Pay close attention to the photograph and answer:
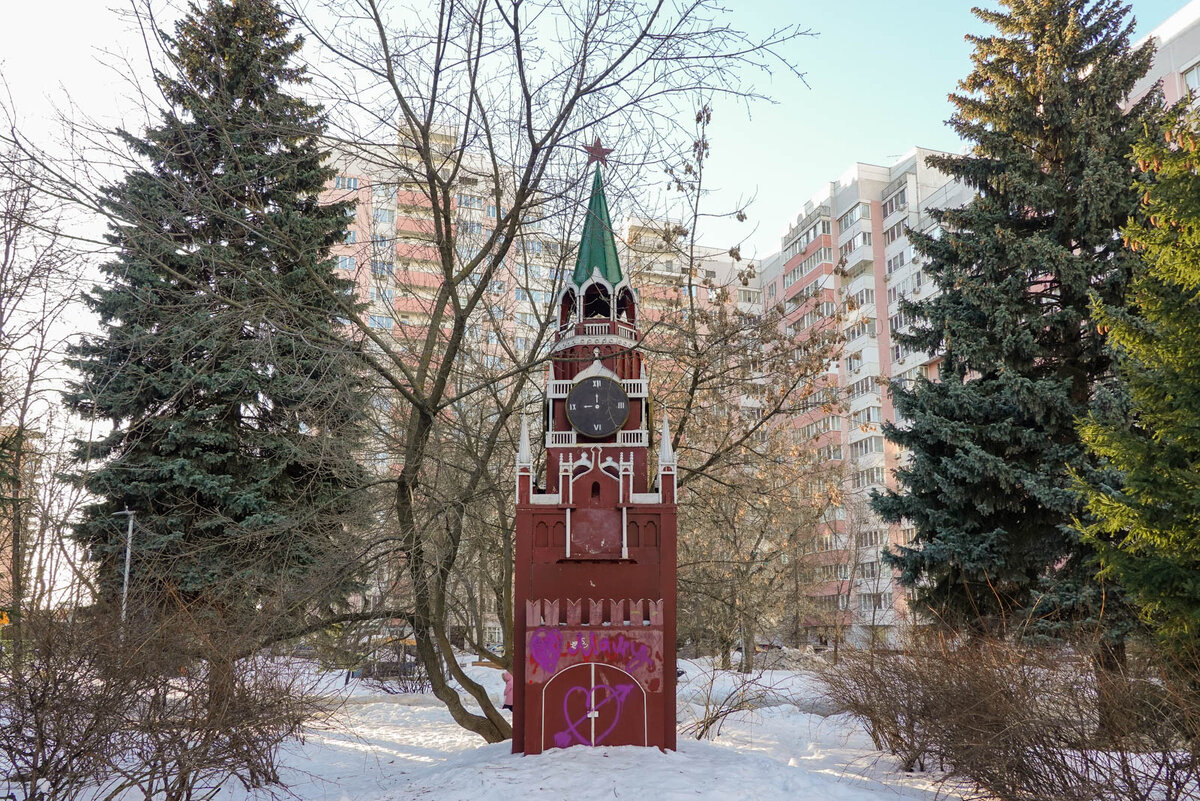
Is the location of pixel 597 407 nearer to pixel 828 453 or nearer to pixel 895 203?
pixel 828 453

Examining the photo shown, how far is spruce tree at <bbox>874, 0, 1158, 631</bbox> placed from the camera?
63.5 ft

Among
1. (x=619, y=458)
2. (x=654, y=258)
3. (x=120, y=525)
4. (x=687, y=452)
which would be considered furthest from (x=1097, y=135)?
(x=120, y=525)

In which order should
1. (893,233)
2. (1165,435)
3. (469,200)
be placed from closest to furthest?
(1165,435)
(469,200)
(893,233)

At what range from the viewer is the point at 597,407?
47.9ft

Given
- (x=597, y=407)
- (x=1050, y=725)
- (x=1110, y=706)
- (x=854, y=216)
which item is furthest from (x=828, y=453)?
(x=1110, y=706)

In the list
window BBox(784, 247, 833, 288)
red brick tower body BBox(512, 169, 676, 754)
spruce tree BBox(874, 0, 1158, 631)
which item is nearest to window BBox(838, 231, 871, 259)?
window BBox(784, 247, 833, 288)

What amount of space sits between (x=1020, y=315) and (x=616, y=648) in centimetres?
1368

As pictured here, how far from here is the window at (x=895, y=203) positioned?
5334cm

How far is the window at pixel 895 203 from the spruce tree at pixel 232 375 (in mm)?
39559

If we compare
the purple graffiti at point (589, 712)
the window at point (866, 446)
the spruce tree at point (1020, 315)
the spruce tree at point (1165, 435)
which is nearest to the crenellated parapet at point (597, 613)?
the purple graffiti at point (589, 712)

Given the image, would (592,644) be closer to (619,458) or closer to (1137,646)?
(619,458)

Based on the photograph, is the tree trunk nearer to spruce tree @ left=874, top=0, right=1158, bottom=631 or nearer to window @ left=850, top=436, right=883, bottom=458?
spruce tree @ left=874, top=0, right=1158, bottom=631

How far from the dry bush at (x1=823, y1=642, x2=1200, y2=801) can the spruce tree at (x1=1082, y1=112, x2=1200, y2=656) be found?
4.53ft

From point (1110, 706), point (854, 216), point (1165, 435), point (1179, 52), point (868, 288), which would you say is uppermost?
point (854, 216)
